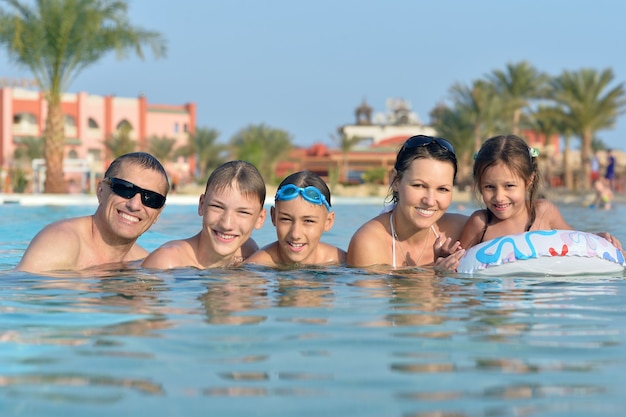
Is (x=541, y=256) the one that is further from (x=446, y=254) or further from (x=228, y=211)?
(x=228, y=211)

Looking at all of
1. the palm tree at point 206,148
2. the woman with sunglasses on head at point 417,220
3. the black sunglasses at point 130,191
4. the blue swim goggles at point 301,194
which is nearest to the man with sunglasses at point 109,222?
the black sunglasses at point 130,191

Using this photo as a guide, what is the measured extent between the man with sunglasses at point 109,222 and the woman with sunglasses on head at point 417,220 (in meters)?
→ 1.53

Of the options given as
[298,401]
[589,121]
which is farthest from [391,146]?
[298,401]

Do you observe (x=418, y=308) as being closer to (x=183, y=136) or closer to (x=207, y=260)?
(x=207, y=260)

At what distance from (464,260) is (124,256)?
2400 mm

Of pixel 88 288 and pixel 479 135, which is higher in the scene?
pixel 479 135

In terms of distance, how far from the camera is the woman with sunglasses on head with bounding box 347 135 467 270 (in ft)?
18.0

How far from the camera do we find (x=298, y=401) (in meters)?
2.32

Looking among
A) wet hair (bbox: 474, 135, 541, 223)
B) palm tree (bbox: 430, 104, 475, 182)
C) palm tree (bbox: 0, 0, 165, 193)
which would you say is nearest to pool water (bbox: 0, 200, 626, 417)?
wet hair (bbox: 474, 135, 541, 223)

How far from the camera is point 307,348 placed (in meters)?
3.01

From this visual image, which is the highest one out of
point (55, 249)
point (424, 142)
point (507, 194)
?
point (424, 142)

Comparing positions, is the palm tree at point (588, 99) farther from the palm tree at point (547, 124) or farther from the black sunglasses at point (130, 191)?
the black sunglasses at point (130, 191)

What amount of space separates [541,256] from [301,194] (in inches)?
65.9

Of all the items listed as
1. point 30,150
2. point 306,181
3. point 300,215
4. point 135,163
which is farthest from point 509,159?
point 30,150
